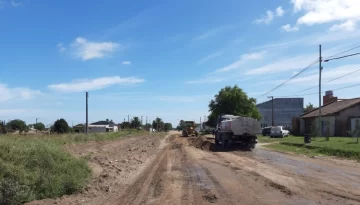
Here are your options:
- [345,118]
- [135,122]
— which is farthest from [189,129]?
[135,122]

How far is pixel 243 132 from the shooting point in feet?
114

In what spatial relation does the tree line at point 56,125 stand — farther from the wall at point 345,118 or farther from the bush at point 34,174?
the wall at point 345,118

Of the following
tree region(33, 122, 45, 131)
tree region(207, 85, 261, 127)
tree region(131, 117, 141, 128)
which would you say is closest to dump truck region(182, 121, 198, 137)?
tree region(207, 85, 261, 127)

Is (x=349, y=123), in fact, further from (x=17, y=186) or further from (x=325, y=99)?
(x=17, y=186)

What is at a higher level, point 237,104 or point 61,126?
point 237,104

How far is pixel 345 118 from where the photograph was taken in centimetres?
5256

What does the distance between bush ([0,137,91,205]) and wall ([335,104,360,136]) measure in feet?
150

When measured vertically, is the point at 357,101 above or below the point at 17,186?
above

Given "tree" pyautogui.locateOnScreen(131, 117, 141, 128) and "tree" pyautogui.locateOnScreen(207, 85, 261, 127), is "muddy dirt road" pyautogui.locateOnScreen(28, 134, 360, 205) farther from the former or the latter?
"tree" pyautogui.locateOnScreen(131, 117, 141, 128)

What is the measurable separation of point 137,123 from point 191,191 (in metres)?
146

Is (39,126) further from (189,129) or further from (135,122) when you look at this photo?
(189,129)

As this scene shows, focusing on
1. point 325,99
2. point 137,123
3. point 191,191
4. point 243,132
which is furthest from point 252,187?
point 137,123

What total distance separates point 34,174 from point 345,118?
48688 mm

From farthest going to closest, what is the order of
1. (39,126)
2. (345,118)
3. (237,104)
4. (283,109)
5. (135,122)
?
(135,122), (39,126), (283,109), (237,104), (345,118)
